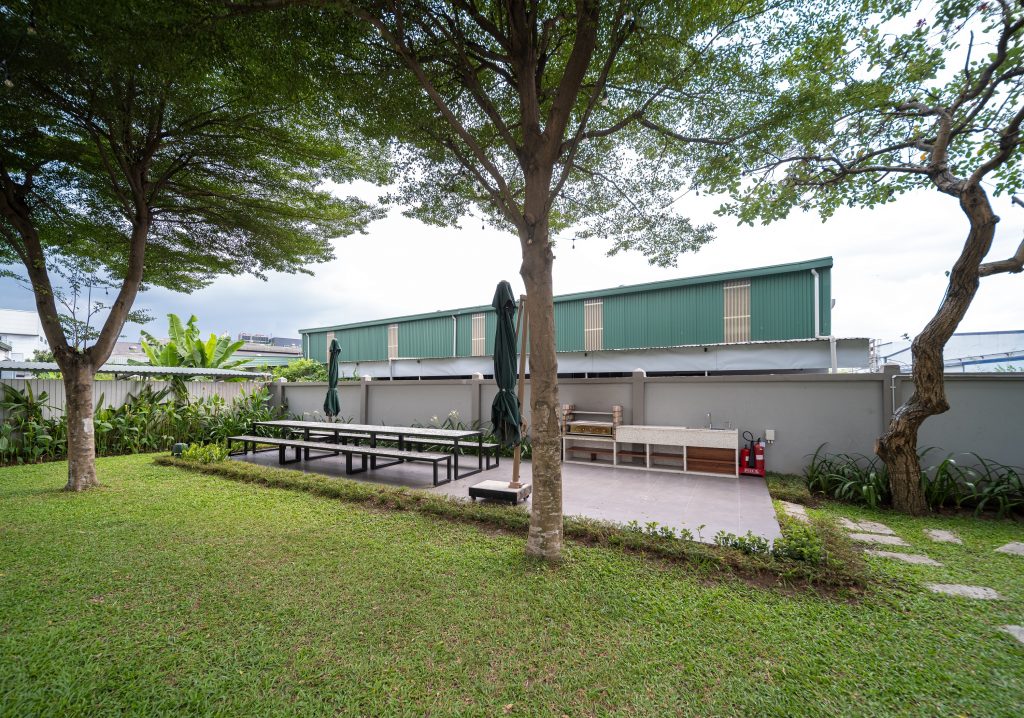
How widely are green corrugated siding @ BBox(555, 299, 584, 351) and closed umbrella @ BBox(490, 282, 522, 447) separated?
713 centimetres

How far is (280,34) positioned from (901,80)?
24.3 ft

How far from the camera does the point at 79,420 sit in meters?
6.07

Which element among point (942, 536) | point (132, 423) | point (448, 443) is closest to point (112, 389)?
point (132, 423)

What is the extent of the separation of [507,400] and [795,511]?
13.2 feet

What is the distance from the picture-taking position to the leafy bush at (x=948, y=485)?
5.30 m

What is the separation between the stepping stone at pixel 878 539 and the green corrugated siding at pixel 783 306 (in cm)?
632

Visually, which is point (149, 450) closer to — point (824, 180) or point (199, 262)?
point (199, 262)

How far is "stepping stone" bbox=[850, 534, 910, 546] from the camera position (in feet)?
14.0

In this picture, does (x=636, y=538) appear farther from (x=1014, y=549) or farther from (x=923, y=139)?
(x=923, y=139)

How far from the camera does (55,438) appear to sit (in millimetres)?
8672

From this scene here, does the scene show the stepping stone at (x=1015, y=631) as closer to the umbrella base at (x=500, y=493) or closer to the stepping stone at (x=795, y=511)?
the stepping stone at (x=795, y=511)

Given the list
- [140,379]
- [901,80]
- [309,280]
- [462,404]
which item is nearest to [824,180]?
[901,80]

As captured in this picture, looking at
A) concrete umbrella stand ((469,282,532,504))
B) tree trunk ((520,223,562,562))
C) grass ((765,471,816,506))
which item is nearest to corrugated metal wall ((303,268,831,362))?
grass ((765,471,816,506))

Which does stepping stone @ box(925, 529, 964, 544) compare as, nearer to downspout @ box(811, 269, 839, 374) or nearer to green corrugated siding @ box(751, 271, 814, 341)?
downspout @ box(811, 269, 839, 374)
